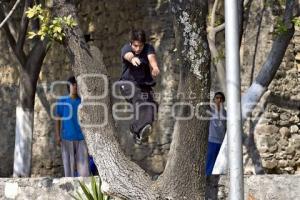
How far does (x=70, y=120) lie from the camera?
10453 mm

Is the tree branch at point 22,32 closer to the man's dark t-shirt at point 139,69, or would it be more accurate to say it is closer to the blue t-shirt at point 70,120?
the blue t-shirt at point 70,120

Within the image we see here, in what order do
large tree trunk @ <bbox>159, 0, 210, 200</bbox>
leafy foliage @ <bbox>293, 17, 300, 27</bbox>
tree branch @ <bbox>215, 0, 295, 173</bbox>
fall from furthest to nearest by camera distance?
tree branch @ <bbox>215, 0, 295, 173</bbox> < leafy foliage @ <bbox>293, 17, 300, 27</bbox> < large tree trunk @ <bbox>159, 0, 210, 200</bbox>

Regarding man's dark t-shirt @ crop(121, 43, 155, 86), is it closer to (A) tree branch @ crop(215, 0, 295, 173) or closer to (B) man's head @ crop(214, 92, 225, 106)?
(A) tree branch @ crop(215, 0, 295, 173)

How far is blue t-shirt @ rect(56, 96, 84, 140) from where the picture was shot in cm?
1045

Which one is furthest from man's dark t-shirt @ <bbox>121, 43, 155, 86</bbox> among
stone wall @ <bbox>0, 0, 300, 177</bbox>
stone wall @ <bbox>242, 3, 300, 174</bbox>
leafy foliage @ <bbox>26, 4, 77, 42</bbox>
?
stone wall @ <bbox>242, 3, 300, 174</bbox>

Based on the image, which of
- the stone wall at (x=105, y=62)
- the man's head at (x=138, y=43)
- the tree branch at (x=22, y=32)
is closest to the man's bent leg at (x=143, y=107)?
the man's head at (x=138, y=43)

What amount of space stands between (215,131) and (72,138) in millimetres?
1997

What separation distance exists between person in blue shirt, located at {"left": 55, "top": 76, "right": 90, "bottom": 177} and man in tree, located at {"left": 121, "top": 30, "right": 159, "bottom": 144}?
138 centimetres

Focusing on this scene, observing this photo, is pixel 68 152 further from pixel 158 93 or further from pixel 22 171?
pixel 158 93

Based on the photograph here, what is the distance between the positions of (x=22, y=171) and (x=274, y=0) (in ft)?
15.1

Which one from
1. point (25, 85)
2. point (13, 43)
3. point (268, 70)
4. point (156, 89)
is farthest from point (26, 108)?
point (268, 70)


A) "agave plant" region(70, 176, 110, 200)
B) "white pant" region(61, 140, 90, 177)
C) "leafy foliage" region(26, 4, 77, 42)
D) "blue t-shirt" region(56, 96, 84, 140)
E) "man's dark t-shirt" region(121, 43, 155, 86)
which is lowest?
"agave plant" region(70, 176, 110, 200)

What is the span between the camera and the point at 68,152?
10.6 m

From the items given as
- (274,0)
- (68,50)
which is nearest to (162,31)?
(274,0)
